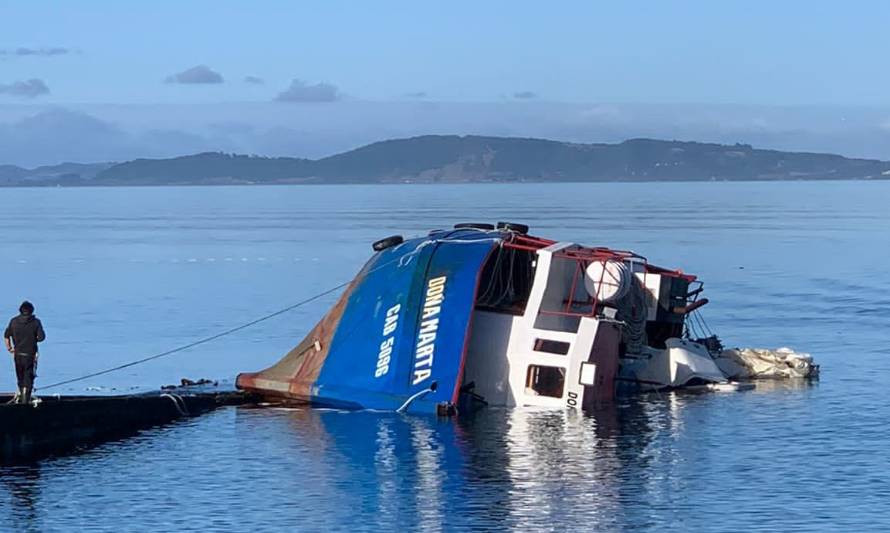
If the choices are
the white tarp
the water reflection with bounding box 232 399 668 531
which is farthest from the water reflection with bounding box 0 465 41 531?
the white tarp

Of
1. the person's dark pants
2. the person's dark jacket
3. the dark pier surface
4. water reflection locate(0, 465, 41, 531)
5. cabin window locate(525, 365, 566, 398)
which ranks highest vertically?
the person's dark jacket

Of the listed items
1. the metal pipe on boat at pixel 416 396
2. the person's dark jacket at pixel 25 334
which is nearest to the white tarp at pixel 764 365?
the metal pipe on boat at pixel 416 396

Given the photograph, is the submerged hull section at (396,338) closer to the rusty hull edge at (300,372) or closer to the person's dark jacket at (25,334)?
the rusty hull edge at (300,372)

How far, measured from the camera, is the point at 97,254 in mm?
92500

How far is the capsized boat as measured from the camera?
106 ft

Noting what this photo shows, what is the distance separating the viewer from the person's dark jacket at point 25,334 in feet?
93.4

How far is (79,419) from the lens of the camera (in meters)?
30.0

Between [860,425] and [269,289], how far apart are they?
38.4 meters

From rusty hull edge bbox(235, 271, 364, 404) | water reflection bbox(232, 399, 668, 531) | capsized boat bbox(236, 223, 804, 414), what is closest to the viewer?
water reflection bbox(232, 399, 668, 531)

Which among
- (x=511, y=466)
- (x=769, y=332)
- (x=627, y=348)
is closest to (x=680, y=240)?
(x=769, y=332)

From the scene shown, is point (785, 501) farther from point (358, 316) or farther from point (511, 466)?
point (358, 316)

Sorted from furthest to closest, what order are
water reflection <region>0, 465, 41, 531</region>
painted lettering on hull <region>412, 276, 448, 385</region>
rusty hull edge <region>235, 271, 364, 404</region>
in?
rusty hull edge <region>235, 271, 364, 404</region>
painted lettering on hull <region>412, 276, 448, 385</region>
water reflection <region>0, 465, 41, 531</region>

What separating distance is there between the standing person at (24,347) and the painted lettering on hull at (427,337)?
8104mm

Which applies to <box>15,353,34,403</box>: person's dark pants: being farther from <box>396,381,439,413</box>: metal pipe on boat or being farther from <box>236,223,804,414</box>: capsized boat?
<box>396,381,439,413</box>: metal pipe on boat
